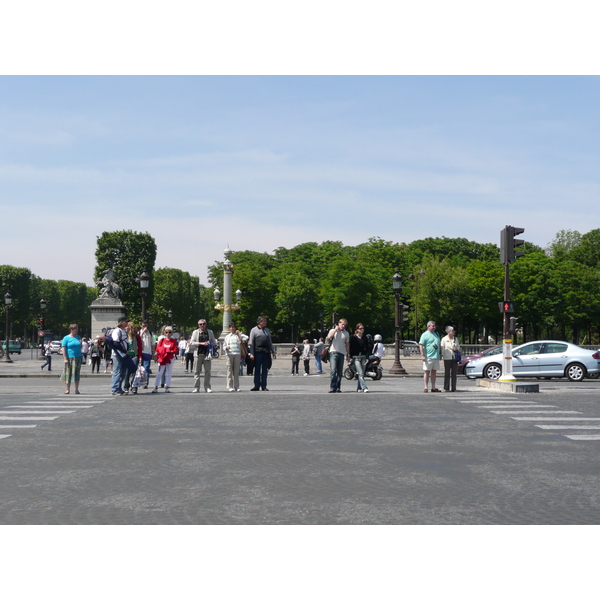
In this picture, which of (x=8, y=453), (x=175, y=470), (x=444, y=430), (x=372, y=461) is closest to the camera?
(x=175, y=470)

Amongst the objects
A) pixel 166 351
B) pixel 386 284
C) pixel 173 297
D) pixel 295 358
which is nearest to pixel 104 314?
pixel 295 358

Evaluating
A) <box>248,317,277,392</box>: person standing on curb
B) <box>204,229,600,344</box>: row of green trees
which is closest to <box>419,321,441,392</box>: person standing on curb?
<box>248,317,277,392</box>: person standing on curb

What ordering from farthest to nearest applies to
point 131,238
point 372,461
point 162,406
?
point 131,238
point 162,406
point 372,461

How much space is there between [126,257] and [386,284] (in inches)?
1144

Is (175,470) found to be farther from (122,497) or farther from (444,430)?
(444,430)

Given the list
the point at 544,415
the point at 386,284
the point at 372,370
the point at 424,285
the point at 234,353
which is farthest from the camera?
the point at 386,284

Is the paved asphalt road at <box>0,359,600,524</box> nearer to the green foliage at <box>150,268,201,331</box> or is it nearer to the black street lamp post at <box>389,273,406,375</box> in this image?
the black street lamp post at <box>389,273,406,375</box>

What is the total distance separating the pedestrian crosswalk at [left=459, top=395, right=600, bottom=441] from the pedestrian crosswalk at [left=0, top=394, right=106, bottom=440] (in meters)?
8.00

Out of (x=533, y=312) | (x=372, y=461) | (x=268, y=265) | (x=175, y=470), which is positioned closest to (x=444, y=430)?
(x=372, y=461)

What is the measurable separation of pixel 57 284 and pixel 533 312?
84.7 meters

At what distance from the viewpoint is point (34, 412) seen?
47.3 feet

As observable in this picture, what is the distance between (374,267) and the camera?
90.2 m

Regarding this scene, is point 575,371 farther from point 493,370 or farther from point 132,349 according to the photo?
point 132,349

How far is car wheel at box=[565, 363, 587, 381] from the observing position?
85.5ft
